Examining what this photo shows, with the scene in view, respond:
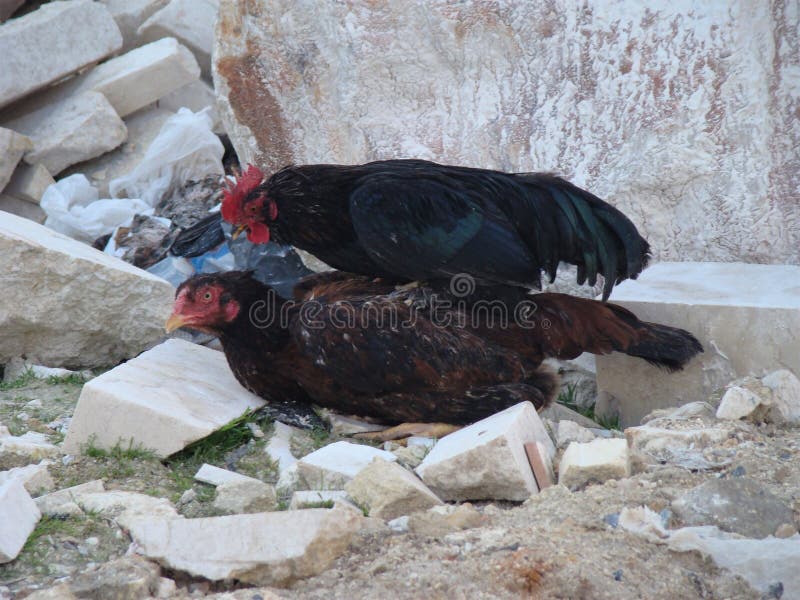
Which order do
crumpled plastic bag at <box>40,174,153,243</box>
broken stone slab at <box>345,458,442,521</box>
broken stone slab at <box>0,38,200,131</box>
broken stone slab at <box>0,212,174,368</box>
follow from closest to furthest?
broken stone slab at <box>345,458,442,521</box> → broken stone slab at <box>0,212,174,368</box> → crumpled plastic bag at <box>40,174,153,243</box> → broken stone slab at <box>0,38,200,131</box>

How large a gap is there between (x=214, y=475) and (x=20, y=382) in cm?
180

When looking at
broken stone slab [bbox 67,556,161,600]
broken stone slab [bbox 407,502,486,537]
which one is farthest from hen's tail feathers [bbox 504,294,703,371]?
broken stone slab [bbox 67,556,161,600]

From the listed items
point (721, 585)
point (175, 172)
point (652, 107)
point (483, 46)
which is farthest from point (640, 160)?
point (175, 172)

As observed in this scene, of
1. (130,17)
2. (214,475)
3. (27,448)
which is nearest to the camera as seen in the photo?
(214,475)

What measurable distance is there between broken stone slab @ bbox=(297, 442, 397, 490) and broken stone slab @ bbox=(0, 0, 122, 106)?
545 cm

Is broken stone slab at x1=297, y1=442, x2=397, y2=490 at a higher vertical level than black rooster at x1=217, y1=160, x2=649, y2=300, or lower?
lower

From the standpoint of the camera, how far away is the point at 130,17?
9.41m

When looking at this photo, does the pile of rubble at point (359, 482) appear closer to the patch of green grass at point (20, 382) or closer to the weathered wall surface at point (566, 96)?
the patch of green grass at point (20, 382)

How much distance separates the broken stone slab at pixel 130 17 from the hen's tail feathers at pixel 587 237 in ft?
20.0

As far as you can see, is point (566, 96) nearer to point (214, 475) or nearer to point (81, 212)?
point (214, 475)

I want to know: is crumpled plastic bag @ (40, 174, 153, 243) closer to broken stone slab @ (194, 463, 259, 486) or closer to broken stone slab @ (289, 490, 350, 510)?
broken stone slab @ (194, 463, 259, 486)

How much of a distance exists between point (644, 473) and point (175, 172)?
4.99m

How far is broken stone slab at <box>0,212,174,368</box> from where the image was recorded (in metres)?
5.28

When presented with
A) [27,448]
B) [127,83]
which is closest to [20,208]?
[127,83]
